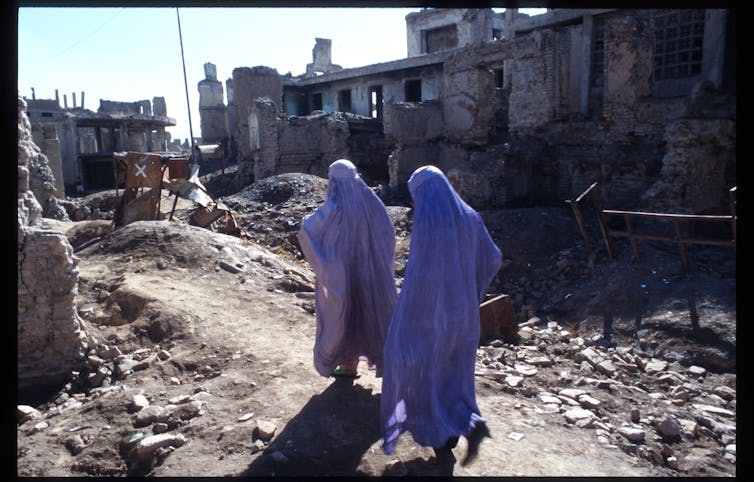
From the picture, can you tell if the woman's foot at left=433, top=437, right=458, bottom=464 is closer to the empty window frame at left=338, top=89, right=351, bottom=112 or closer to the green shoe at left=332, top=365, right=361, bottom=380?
the green shoe at left=332, top=365, right=361, bottom=380

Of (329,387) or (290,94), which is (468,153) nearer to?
(329,387)

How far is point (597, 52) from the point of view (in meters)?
11.8

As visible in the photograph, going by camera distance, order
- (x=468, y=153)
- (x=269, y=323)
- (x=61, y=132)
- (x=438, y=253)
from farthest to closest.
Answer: (x=61, y=132) → (x=468, y=153) → (x=269, y=323) → (x=438, y=253)

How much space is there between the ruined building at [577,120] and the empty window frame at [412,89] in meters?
5.15

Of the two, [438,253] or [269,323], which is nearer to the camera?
[438,253]

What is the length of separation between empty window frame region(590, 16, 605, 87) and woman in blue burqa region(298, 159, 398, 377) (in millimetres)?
10278

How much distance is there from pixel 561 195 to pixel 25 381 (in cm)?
940

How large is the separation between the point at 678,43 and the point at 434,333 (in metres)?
11.5

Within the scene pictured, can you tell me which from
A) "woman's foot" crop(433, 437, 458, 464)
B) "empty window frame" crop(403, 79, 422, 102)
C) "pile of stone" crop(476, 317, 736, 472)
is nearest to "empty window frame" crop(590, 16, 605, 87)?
"pile of stone" crop(476, 317, 736, 472)

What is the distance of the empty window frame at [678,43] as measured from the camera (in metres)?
10.8

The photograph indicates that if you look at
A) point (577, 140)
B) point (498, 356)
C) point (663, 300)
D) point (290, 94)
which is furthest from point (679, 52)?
point (290, 94)

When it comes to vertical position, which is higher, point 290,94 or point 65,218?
point 290,94

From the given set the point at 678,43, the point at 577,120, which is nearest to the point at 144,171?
the point at 577,120

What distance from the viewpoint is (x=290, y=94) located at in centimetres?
2447
